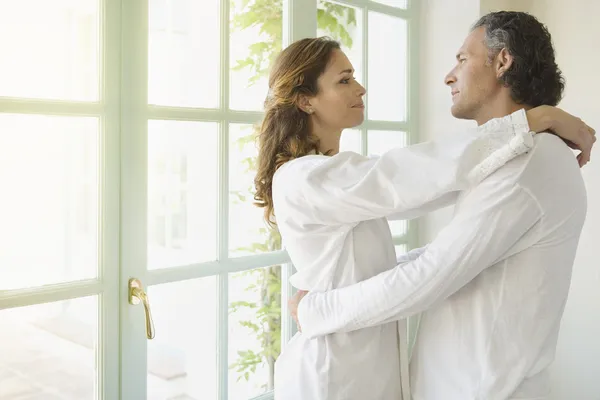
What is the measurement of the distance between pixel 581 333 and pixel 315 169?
1660 mm

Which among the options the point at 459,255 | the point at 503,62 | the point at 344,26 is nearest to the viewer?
the point at 459,255

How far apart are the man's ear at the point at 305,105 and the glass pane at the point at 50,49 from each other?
0.48 meters

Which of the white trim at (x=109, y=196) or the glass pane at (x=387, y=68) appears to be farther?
the glass pane at (x=387, y=68)

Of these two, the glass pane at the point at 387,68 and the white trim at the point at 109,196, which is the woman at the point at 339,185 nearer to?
the white trim at the point at 109,196

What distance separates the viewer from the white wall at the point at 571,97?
2.39 metres

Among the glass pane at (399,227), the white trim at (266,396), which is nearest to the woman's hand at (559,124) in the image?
the white trim at (266,396)

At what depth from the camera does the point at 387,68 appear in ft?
8.22

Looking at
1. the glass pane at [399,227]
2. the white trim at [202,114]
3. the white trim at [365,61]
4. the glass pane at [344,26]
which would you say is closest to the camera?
the white trim at [202,114]

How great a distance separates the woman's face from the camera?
5.10ft

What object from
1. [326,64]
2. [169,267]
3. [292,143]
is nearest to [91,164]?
[169,267]

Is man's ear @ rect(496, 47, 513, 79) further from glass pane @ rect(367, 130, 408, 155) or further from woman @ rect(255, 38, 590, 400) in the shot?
glass pane @ rect(367, 130, 408, 155)

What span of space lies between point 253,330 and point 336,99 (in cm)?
80

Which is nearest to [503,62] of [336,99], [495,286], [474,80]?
[474,80]

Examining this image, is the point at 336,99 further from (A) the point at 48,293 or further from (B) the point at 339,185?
(A) the point at 48,293
